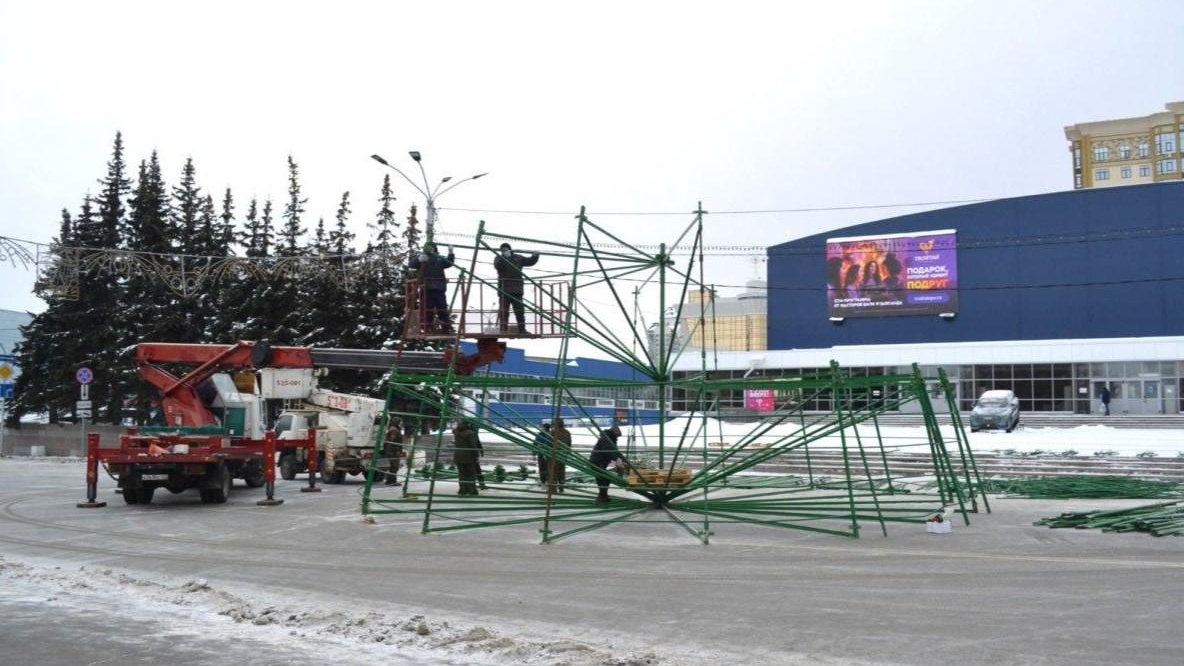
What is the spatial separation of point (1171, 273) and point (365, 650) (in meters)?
63.7

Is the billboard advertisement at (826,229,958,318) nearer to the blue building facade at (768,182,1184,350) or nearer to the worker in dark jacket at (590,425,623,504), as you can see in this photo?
the blue building facade at (768,182,1184,350)

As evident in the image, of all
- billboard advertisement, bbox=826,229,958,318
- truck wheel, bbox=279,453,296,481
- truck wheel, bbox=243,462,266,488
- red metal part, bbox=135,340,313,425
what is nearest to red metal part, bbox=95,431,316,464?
red metal part, bbox=135,340,313,425

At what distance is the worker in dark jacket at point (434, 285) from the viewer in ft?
59.8

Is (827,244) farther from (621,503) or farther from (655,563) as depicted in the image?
(655,563)

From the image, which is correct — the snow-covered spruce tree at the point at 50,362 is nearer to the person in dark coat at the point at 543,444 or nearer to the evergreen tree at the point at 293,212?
Result: the evergreen tree at the point at 293,212

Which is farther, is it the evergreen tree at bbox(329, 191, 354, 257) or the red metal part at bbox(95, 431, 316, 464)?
the evergreen tree at bbox(329, 191, 354, 257)

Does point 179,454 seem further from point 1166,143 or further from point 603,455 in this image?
point 1166,143

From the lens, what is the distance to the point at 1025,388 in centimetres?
5875

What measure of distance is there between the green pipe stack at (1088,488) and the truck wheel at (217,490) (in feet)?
53.4

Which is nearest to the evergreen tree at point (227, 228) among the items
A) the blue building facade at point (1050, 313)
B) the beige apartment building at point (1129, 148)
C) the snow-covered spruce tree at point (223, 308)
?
the snow-covered spruce tree at point (223, 308)

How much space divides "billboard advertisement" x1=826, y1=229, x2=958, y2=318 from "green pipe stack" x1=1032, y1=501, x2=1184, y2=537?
5192 centimetres

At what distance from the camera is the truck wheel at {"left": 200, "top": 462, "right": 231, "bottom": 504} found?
20594 mm

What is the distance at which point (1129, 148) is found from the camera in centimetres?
14250

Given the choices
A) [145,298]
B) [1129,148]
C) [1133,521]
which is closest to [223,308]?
[145,298]
